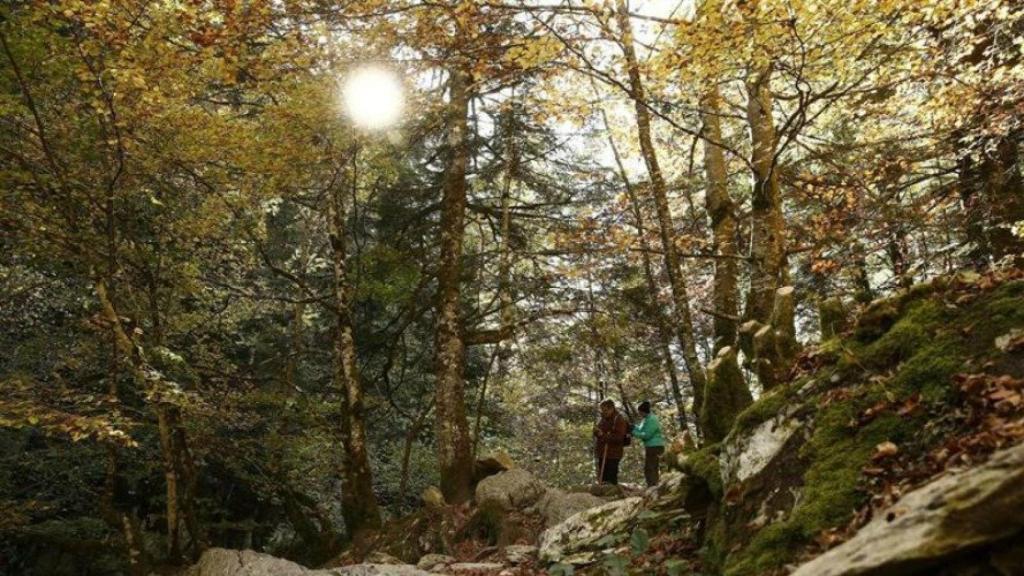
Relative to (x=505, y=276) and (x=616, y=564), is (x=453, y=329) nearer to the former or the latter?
(x=505, y=276)

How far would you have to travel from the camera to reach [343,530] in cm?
1819

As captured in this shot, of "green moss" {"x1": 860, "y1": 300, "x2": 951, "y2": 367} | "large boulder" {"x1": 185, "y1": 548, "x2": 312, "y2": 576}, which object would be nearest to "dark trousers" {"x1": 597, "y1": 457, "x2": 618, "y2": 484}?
"large boulder" {"x1": 185, "y1": 548, "x2": 312, "y2": 576}

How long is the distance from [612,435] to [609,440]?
0.12 m

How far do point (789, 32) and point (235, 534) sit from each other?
17027 millimetres

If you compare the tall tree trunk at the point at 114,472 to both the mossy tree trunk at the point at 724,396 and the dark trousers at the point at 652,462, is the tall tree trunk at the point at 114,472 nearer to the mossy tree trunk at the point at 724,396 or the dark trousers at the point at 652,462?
the mossy tree trunk at the point at 724,396

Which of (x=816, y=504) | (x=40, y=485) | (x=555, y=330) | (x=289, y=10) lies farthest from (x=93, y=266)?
(x=555, y=330)

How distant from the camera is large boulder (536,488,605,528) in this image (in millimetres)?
10820

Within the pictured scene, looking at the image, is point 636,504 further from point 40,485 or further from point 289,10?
point 40,485

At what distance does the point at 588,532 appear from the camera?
7.16 m

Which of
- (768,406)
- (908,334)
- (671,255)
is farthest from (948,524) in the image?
(671,255)

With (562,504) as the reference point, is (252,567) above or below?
below

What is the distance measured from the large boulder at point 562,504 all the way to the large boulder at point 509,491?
448 mm

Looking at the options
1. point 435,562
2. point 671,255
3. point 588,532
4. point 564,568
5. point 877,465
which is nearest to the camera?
A: point 877,465

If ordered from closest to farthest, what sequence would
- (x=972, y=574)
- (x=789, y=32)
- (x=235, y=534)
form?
(x=972, y=574) → (x=789, y=32) → (x=235, y=534)
